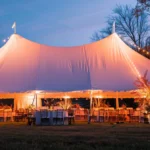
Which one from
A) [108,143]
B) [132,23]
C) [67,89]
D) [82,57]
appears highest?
[132,23]

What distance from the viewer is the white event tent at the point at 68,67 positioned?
14.6 metres

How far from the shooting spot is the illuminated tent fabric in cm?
1466

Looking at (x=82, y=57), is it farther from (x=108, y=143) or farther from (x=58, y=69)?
(x=108, y=143)

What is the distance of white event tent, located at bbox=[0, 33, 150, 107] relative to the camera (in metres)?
14.6

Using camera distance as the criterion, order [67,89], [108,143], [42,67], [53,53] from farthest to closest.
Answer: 1. [53,53]
2. [42,67]
3. [67,89]
4. [108,143]

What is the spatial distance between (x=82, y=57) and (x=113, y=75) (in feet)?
5.21

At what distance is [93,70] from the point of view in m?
15.4

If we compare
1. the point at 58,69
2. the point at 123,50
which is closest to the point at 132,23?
the point at 123,50

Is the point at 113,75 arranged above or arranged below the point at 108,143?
Result: above

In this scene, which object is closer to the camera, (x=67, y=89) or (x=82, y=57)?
(x=67, y=89)

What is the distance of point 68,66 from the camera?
1575 cm

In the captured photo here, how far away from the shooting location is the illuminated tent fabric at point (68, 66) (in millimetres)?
14656

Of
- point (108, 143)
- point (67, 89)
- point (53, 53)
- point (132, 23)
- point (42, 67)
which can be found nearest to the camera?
point (108, 143)

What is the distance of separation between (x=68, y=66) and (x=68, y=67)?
0.22 ft
